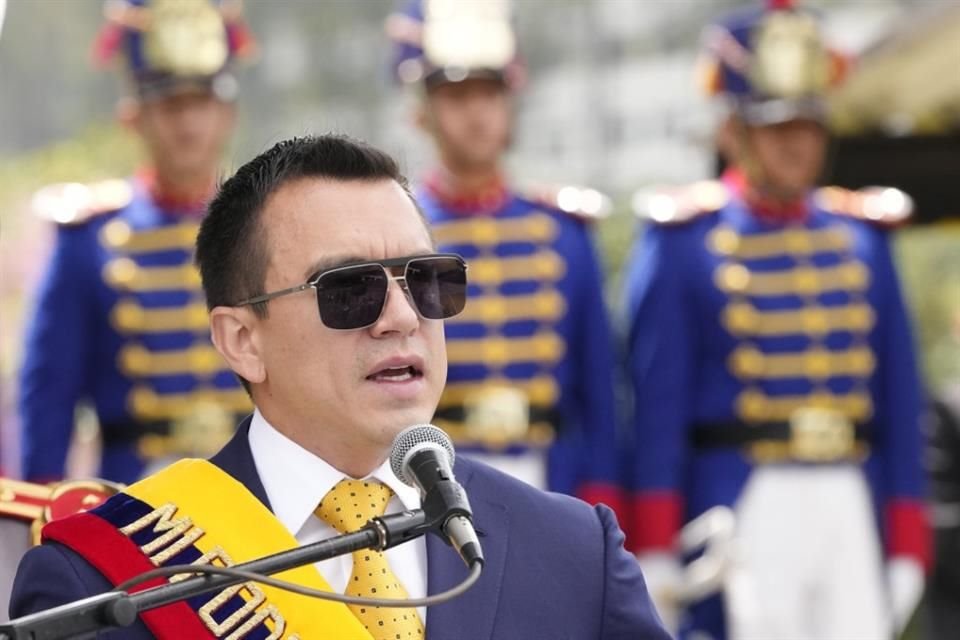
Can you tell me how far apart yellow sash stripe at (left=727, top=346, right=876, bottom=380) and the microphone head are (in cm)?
411

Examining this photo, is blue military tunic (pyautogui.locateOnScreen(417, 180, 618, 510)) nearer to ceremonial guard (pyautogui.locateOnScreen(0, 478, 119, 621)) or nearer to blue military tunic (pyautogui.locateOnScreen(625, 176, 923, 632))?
blue military tunic (pyautogui.locateOnScreen(625, 176, 923, 632))

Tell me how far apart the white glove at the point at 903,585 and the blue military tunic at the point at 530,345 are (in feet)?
3.24

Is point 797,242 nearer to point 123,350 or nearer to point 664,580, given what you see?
point 664,580

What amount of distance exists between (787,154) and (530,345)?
45.5 inches

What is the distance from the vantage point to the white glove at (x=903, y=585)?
720 cm

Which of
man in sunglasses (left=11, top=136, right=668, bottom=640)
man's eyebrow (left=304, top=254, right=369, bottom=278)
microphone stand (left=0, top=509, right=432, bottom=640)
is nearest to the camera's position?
microphone stand (left=0, top=509, right=432, bottom=640)

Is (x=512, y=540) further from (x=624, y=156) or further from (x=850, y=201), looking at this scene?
(x=624, y=156)

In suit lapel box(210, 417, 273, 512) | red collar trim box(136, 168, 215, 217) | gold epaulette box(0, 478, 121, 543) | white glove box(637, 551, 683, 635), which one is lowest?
→ white glove box(637, 551, 683, 635)

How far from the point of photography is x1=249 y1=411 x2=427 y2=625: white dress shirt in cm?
347

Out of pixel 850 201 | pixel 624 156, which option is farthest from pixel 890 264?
pixel 624 156

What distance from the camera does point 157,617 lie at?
3.25 meters

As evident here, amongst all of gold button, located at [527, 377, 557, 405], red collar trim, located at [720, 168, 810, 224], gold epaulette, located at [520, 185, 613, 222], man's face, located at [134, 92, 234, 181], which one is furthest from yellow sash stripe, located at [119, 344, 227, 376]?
red collar trim, located at [720, 168, 810, 224]

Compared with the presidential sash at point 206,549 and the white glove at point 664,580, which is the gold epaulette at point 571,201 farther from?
the presidential sash at point 206,549

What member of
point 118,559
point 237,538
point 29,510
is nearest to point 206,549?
point 237,538
